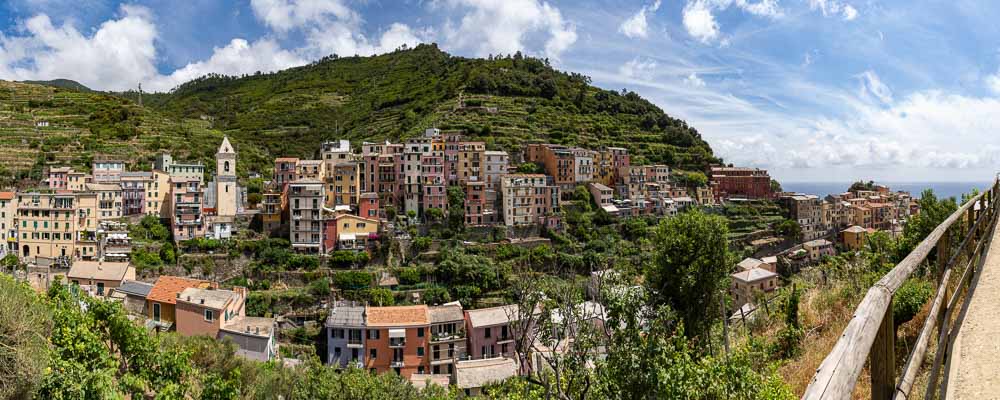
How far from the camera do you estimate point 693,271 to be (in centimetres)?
1435

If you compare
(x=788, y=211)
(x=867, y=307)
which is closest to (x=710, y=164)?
(x=788, y=211)

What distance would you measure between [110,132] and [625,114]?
53.5m

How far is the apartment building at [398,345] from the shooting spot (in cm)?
2552

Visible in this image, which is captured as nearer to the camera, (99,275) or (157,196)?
(99,275)

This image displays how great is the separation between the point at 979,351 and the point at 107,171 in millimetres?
46080

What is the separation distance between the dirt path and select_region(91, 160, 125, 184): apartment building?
43739 millimetres

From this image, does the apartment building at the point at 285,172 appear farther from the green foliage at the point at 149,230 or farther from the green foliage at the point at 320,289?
the green foliage at the point at 320,289

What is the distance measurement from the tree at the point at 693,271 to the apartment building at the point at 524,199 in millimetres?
24687

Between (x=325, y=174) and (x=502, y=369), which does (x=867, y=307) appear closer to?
(x=502, y=369)

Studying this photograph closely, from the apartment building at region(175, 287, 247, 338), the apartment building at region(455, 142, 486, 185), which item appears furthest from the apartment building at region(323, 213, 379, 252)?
the apartment building at region(455, 142, 486, 185)

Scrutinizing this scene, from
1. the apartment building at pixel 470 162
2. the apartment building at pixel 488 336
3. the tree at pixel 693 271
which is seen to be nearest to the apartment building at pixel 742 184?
the apartment building at pixel 470 162

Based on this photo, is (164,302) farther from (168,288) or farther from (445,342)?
(445,342)

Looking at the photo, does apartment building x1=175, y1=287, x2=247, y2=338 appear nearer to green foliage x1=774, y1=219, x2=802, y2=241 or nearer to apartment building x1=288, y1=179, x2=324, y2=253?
apartment building x1=288, y1=179, x2=324, y2=253

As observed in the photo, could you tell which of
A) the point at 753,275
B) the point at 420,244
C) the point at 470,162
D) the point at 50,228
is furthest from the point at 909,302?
the point at 50,228
